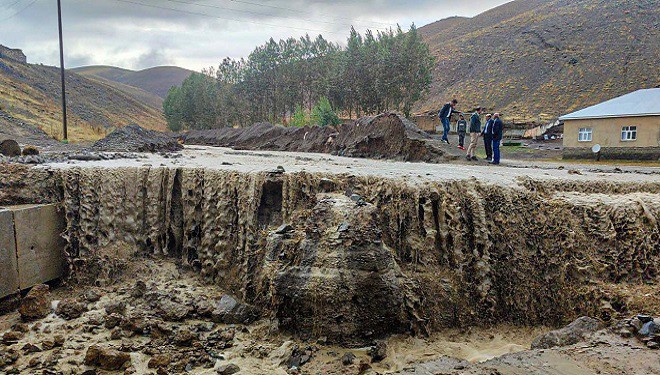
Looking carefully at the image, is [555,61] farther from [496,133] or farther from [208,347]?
[208,347]

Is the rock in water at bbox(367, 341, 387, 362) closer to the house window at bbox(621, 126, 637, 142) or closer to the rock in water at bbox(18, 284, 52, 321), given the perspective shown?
the rock in water at bbox(18, 284, 52, 321)

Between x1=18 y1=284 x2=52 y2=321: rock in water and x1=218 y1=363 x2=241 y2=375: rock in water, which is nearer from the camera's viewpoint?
x1=218 y1=363 x2=241 y2=375: rock in water

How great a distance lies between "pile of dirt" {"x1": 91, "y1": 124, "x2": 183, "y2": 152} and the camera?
18.8 meters

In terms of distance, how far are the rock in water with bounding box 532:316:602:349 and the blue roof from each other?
48.8ft

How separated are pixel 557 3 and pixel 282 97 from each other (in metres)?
51.4

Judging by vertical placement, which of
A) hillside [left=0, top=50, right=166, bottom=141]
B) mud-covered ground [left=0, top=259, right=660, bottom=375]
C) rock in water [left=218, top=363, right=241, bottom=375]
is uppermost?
hillside [left=0, top=50, right=166, bottom=141]

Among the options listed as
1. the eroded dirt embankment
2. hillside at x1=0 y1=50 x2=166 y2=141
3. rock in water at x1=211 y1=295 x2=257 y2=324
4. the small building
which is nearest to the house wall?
the small building

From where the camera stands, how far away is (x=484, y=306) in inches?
309

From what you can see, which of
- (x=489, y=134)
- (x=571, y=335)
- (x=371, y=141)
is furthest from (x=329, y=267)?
(x=371, y=141)

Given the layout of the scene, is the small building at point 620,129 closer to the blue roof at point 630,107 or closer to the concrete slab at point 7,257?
the blue roof at point 630,107

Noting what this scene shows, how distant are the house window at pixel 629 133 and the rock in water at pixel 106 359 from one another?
62.4 feet

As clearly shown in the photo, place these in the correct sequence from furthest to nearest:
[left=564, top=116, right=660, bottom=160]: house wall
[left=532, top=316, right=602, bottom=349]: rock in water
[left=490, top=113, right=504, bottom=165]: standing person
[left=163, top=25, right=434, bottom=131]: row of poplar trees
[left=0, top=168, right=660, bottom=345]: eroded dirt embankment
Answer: [left=163, top=25, right=434, bottom=131]: row of poplar trees, [left=564, top=116, right=660, bottom=160]: house wall, [left=490, top=113, right=504, bottom=165]: standing person, [left=0, top=168, right=660, bottom=345]: eroded dirt embankment, [left=532, top=316, right=602, bottom=349]: rock in water

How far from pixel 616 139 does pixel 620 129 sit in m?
0.42

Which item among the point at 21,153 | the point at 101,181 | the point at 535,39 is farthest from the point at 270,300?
the point at 535,39
